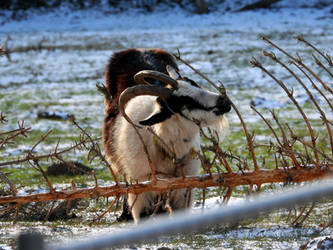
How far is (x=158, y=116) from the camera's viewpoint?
4285 millimetres

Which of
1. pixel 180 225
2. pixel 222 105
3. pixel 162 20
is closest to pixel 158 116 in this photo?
pixel 222 105

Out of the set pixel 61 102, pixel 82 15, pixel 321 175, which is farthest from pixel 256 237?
pixel 82 15

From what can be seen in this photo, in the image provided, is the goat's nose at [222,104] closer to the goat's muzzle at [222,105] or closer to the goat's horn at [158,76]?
the goat's muzzle at [222,105]

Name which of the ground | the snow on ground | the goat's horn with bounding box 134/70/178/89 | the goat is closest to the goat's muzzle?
the goat

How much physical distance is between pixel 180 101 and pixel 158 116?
224 millimetres

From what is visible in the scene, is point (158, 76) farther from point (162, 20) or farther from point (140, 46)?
point (162, 20)

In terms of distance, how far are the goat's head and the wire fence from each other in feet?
9.02

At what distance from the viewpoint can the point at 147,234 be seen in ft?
4.23

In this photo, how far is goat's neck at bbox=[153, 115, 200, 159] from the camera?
14.4 ft

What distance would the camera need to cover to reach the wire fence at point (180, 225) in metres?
1.19

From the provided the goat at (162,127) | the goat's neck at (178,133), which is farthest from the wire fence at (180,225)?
the goat's neck at (178,133)

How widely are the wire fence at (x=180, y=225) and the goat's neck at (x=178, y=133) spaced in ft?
9.52

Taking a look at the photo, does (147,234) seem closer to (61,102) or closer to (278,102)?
(278,102)

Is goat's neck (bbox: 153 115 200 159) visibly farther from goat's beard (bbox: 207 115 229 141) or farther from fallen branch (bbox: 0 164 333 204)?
fallen branch (bbox: 0 164 333 204)
